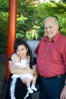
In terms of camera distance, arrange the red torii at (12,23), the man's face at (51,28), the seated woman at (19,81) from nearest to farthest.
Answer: the man's face at (51,28) → the seated woman at (19,81) → the red torii at (12,23)

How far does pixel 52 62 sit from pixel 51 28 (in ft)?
1.18

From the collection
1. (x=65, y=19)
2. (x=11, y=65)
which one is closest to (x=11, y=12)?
(x=11, y=65)

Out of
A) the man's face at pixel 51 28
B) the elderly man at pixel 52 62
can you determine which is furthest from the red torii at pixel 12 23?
the man's face at pixel 51 28

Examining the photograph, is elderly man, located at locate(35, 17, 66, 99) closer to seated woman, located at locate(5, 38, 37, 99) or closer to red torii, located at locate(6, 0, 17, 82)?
seated woman, located at locate(5, 38, 37, 99)

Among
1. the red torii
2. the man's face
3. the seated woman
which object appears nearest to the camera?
the man's face

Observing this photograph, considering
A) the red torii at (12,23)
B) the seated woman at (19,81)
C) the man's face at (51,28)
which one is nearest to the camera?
the man's face at (51,28)

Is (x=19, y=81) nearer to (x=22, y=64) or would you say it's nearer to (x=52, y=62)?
(x=22, y=64)

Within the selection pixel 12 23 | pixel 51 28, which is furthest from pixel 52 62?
pixel 12 23

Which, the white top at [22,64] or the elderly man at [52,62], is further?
the white top at [22,64]

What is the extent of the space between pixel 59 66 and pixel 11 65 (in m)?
0.57

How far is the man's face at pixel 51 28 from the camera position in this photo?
281 centimetres

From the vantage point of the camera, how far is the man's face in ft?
9.22

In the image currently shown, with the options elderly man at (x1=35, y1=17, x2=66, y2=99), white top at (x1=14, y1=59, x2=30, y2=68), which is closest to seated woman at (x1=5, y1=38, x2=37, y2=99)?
white top at (x1=14, y1=59, x2=30, y2=68)

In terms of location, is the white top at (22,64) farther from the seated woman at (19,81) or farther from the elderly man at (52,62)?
A: the elderly man at (52,62)
